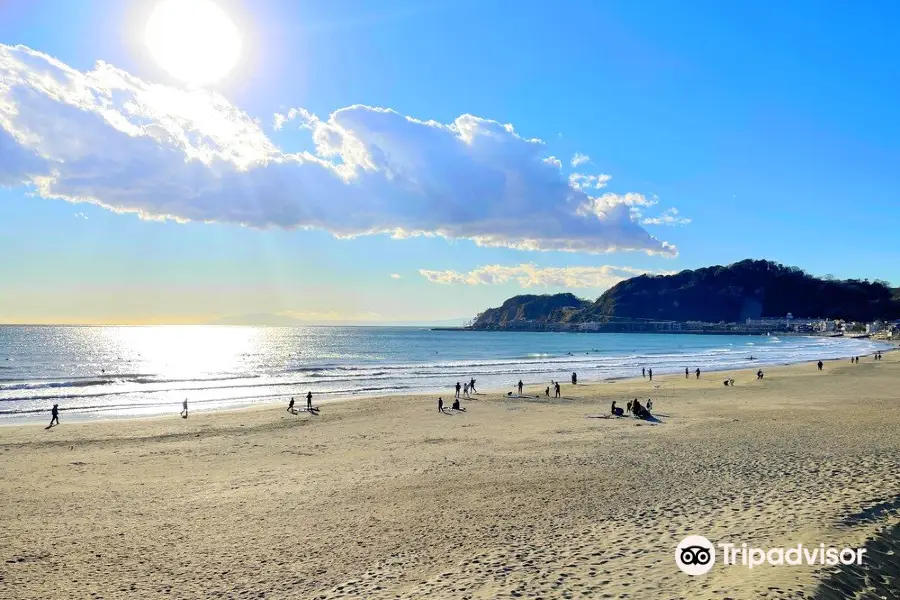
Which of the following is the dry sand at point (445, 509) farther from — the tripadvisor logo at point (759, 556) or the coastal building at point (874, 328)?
the coastal building at point (874, 328)

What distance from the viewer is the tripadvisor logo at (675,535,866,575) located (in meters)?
8.10

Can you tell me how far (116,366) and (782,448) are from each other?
7859 cm

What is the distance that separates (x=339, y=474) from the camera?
1631 centimetres

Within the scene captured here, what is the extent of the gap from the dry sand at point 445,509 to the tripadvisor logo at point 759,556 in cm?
20

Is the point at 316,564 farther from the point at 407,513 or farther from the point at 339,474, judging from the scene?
the point at 339,474

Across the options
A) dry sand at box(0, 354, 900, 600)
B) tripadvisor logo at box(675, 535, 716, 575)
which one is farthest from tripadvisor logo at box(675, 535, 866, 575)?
dry sand at box(0, 354, 900, 600)

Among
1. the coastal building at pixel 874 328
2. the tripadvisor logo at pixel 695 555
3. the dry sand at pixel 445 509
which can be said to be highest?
the coastal building at pixel 874 328

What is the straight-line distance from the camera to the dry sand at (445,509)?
8.55 m

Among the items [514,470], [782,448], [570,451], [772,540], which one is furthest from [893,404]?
[772,540]

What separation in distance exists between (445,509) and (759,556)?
241 inches

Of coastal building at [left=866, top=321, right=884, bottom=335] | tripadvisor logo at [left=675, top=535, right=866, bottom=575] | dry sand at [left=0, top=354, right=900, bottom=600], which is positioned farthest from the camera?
coastal building at [left=866, top=321, right=884, bottom=335]

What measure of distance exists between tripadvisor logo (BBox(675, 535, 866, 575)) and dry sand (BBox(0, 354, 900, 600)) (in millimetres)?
202

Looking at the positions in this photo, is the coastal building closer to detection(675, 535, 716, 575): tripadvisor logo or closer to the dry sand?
the dry sand

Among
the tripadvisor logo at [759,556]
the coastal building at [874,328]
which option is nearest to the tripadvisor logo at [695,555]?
the tripadvisor logo at [759,556]
